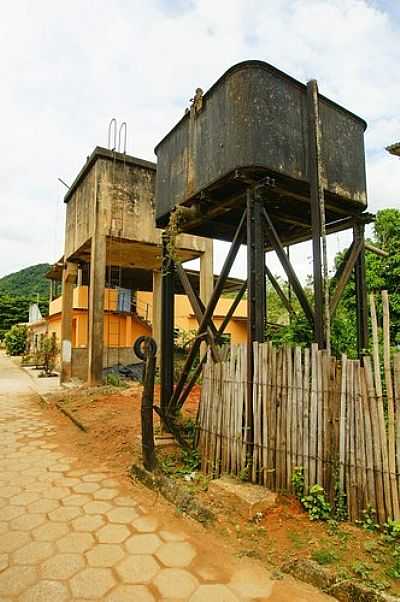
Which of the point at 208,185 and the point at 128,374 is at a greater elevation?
the point at 208,185

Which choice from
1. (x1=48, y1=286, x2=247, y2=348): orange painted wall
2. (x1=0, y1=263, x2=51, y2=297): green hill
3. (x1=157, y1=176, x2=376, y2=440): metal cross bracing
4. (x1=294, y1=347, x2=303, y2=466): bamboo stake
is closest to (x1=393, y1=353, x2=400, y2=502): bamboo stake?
(x1=294, y1=347, x2=303, y2=466): bamboo stake

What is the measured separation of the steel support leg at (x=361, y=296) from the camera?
4445 millimetres

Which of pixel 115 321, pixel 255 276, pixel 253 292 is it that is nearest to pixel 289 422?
pixel 253 292

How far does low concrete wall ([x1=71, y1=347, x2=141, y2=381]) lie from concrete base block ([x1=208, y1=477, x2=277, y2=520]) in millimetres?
10361

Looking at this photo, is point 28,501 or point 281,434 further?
point 28,501

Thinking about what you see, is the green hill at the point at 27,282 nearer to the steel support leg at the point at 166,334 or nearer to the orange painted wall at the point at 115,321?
the orange painted wall at the point at 115,321

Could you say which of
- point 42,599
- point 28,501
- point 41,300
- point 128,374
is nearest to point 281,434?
point 42,599

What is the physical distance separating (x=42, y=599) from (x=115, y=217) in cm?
984

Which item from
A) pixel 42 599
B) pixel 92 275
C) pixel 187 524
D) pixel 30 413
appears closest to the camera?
pixel 42 599

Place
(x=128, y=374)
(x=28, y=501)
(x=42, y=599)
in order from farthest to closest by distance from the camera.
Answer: (x=128, y=374) < (x=28, y=501) < (x=42, y=599)

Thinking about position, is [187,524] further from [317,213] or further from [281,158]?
[281,158]

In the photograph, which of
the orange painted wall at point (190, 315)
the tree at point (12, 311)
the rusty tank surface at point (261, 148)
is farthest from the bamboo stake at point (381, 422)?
the tree at point (12, 311)

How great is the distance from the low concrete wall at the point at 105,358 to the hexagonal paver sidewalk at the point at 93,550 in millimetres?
8516

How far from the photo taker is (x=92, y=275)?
10812 mm
